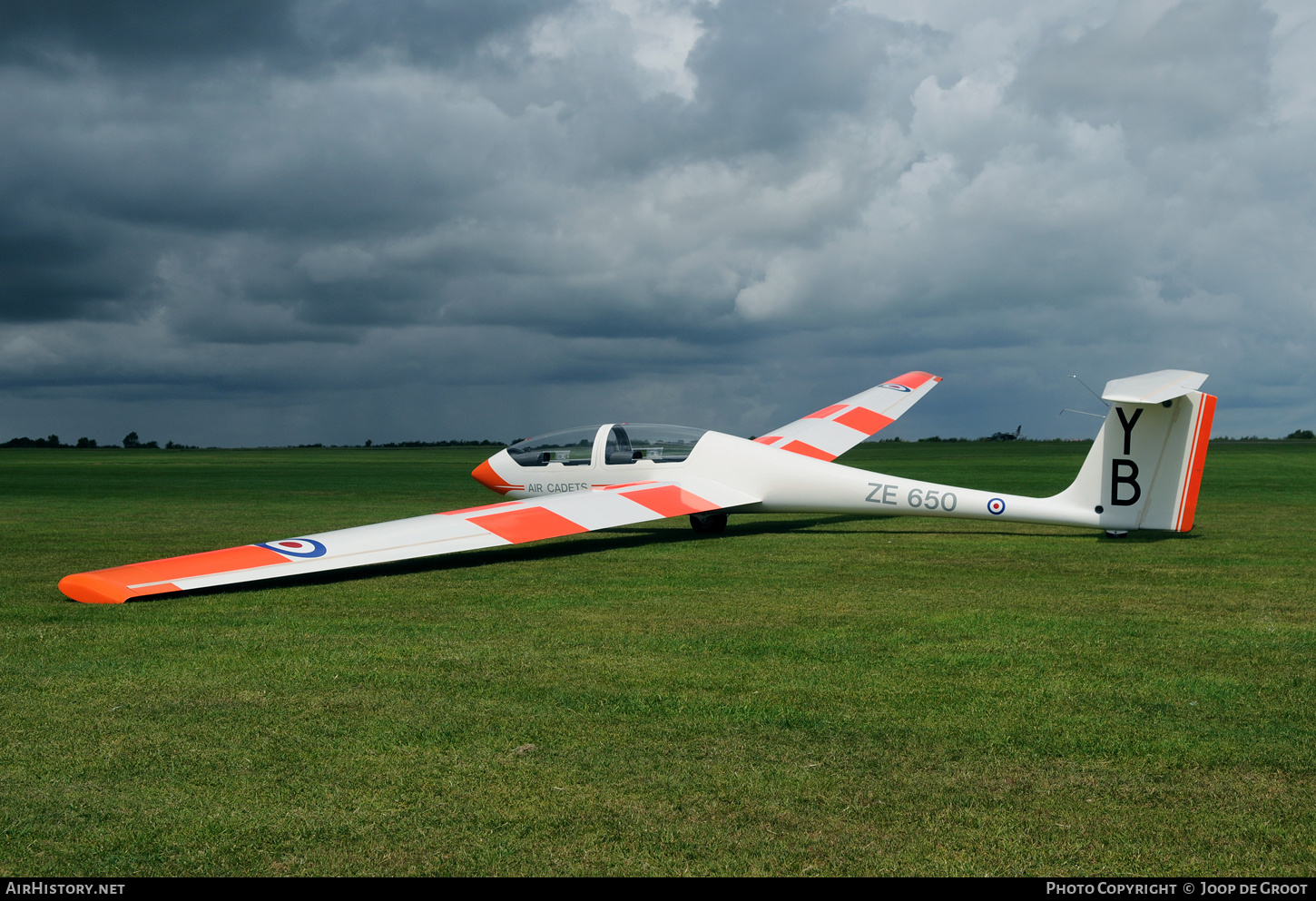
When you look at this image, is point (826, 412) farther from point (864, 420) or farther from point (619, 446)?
point (619, 446)

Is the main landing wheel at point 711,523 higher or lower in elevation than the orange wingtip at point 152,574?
higher

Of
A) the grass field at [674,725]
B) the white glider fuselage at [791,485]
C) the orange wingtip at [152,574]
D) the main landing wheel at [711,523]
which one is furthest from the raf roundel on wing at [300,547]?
the main landing wheel at [711,523]

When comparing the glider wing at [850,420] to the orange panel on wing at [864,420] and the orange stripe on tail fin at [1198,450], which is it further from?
the orange stripe on tail fin at [1198,450]

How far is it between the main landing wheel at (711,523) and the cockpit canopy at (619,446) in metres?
1.08

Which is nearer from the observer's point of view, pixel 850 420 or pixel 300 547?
pixel 300 547

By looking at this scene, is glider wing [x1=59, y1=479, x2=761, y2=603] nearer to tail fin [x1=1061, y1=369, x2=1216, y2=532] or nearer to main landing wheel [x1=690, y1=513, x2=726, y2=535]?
main landing wheel [x1=690, y1=513, x2=726, y2=535]

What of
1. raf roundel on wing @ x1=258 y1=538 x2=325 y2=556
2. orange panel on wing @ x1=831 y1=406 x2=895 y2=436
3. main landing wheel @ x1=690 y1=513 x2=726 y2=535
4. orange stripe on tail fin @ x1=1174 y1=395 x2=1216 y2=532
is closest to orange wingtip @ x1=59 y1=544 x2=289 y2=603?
raf roundel on wing @ x1=258 y1=538 x2=325 y2=556

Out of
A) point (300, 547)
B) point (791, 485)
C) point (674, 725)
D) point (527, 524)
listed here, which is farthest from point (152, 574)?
point (791, 485)

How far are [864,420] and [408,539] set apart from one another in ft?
42.6

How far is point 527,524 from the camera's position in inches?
511

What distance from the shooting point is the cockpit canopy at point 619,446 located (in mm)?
16844

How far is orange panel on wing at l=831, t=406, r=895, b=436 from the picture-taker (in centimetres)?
2161

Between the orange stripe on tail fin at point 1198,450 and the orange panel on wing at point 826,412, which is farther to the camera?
the orange panel on wing at point 826,412
